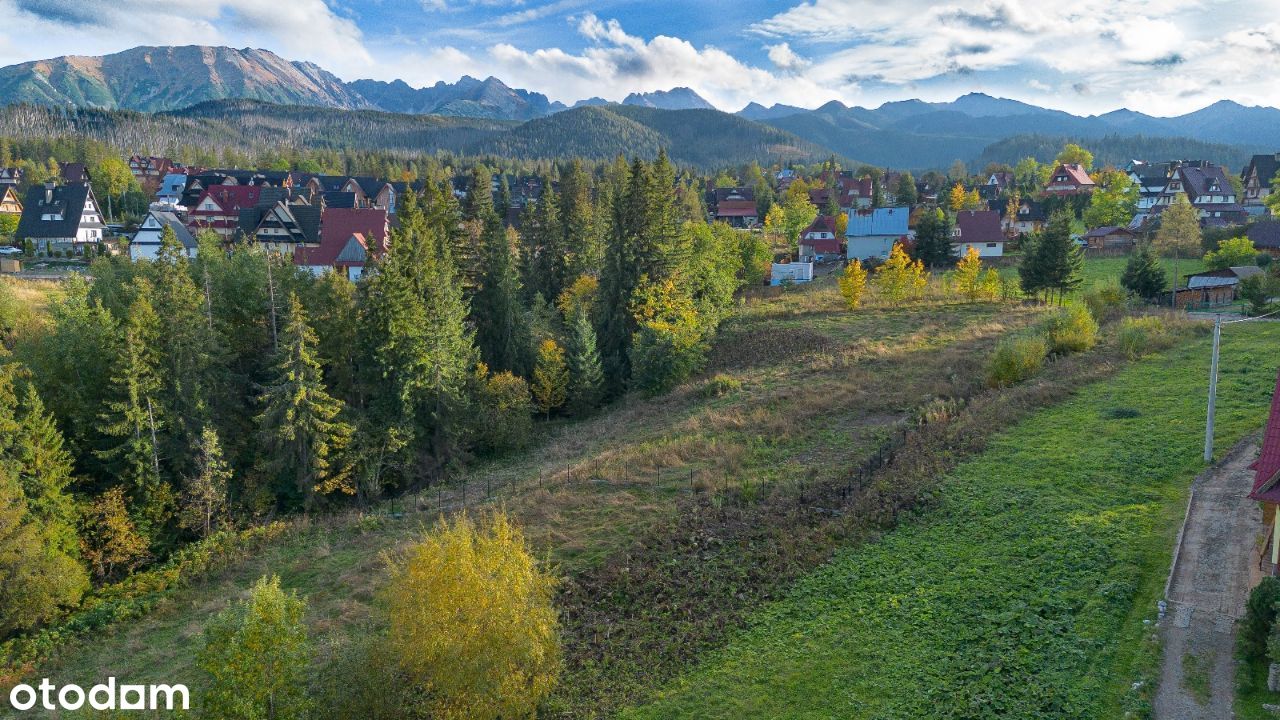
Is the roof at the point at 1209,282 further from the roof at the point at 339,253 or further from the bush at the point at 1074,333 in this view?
the roof at the point at 339,253

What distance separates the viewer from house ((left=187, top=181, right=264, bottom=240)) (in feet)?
311

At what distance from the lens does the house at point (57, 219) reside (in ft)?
270

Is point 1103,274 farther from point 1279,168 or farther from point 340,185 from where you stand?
point 340,185

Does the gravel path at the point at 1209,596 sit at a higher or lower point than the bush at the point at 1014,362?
lower

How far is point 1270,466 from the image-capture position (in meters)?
15.2

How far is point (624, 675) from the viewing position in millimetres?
15539

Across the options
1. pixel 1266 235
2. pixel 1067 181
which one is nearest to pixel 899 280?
pixel 1266 235

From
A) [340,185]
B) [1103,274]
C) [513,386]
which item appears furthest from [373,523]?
[340,185]

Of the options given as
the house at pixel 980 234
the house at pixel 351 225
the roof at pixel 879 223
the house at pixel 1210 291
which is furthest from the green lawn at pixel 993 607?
the roof at pixel 879 223

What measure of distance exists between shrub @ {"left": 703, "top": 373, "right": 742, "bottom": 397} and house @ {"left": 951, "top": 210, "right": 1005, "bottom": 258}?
4550 centimetres

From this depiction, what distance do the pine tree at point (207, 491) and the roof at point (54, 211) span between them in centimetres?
7152

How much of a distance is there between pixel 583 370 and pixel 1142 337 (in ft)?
96.0

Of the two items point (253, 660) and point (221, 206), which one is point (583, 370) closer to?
point (253, 660)

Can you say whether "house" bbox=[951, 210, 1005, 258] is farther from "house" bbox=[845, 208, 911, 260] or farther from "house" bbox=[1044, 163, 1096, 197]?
"house" bbox=[1044, 163, 1096, 197]
